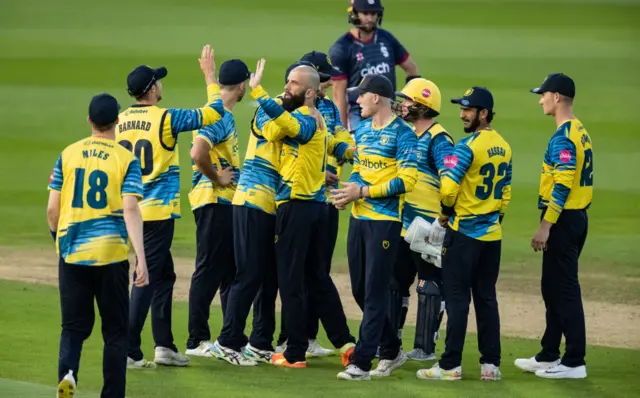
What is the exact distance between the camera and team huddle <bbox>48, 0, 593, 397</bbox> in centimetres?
820

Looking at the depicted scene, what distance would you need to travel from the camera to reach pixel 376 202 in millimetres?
8164

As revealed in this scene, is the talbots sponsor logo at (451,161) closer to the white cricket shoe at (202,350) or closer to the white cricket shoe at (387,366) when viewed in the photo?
the white cricket shoe at (387,366)

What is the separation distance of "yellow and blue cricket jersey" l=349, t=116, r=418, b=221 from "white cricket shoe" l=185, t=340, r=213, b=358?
4.84 feet

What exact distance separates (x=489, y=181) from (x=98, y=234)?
2634 millimetres

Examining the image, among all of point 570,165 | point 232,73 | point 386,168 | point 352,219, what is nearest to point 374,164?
point 386,168

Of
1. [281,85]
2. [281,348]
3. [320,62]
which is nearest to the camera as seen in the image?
[281,348]

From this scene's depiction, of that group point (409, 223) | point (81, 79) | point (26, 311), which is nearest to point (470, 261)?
point (409, 223)

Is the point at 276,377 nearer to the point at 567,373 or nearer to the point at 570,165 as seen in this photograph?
the point at 567,373

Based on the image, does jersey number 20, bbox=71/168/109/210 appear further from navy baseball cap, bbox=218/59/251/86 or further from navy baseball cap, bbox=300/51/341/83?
navy baseball cap, bbox=300/51/341/83

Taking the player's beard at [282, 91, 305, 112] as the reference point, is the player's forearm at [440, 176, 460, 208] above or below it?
below

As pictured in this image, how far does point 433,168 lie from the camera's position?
8797mm

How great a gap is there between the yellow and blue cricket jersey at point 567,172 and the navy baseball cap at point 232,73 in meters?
2.08

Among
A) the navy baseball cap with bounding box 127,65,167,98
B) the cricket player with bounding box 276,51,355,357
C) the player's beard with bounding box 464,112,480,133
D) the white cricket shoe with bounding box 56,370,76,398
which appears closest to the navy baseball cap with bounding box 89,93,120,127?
the navy baseball cap with bounding box 127,65,167,98

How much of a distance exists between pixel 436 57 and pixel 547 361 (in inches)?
515
